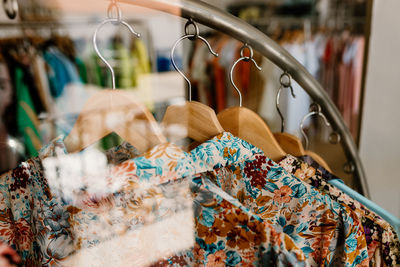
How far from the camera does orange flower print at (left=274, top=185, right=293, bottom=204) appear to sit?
0.50 meters

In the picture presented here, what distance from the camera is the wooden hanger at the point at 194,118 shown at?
53cm

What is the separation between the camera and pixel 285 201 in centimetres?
50

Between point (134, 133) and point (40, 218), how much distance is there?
0.19 m

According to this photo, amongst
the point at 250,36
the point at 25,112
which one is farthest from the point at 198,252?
the point at 25,112

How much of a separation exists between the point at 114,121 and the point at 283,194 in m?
0.28

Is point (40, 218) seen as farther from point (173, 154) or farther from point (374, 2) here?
point (374, 2)

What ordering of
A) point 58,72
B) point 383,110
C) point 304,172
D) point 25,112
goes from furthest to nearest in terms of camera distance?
point 58,72
point 25,112
point 383,110
point 304,172

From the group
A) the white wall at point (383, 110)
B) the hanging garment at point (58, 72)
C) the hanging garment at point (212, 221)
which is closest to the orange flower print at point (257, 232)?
the hanging garment at point (212, 221)

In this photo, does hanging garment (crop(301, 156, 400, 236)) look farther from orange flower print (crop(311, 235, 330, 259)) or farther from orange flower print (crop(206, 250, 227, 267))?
orange flower print (crop(206, 250, 227, 267))

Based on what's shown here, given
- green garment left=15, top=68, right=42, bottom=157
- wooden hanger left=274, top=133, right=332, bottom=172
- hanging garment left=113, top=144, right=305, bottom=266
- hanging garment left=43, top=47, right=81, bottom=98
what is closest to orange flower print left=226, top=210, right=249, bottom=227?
hanging garment left=113, top=144, right=305, bottom=266

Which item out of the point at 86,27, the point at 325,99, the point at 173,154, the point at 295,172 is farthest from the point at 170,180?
the point at 86,27

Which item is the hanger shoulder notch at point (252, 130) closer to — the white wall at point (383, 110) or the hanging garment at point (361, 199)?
the hanging garment at point (361, 199)

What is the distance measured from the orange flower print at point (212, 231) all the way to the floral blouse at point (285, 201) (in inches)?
2.8

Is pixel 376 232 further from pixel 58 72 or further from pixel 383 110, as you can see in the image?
pixel 58 72
